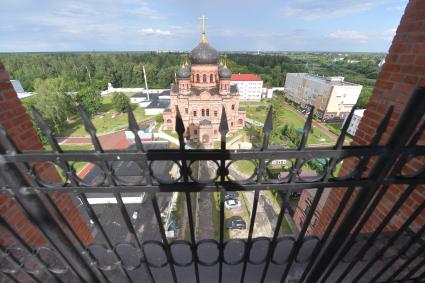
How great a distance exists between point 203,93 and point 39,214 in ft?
63.7

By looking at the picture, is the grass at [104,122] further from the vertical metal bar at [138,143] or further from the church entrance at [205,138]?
the vertical metal bar at [138,143]

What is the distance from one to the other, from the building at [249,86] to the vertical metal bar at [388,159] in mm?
40501

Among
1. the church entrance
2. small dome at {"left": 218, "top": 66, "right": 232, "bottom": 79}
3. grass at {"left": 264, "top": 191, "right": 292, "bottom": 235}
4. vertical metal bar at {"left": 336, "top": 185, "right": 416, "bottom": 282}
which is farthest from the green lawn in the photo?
vertical metal bar at {"left": 336, "top": 185, "right": 416, "bottom": 282}

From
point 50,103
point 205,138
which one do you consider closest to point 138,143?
point 205,138

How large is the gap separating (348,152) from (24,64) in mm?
71608

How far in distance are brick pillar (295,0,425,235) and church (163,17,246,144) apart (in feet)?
60.8

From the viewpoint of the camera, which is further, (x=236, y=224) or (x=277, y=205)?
(x=277, y=205)

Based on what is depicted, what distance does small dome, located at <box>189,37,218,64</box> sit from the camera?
821 inches

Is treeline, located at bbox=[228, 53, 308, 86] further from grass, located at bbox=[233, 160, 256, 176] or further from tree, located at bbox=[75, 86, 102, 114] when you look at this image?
grass, located at bbox=[233, 160, 256, 176]

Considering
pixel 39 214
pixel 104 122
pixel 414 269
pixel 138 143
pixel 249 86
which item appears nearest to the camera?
pixel 138 143

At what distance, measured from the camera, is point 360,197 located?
5.64ft

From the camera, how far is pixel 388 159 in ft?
4.89

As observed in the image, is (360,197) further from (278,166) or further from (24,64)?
(24,64)

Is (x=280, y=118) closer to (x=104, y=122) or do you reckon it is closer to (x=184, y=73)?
(x=184, y=73)
